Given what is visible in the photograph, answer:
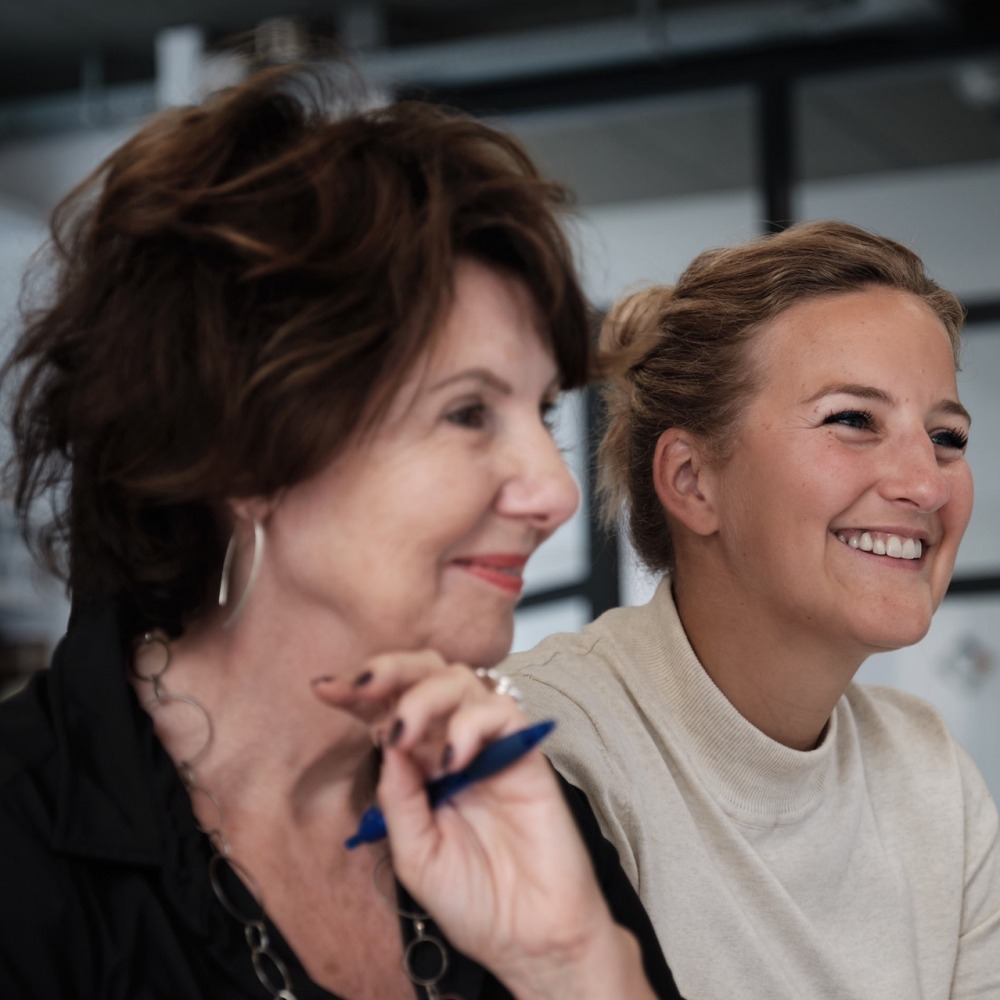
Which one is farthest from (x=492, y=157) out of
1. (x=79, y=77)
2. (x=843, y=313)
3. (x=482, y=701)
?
(x=79, y=77)

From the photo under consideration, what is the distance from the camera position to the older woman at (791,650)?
1.72 meters

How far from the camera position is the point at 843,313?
6.11 feet

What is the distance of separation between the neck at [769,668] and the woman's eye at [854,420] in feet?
0.85

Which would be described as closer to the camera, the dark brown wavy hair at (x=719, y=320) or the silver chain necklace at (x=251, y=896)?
the silver chain necklace at (x=251, y=896)

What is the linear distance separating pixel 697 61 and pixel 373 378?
16.7 feet

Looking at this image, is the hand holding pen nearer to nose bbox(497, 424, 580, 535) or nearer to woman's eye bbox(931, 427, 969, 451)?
nose bbox(497, 424, 580, 535)

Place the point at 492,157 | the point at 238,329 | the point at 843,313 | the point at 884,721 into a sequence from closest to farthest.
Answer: the point at 238,329
the point at 492,157
the point at 843,313
the point at 884,721

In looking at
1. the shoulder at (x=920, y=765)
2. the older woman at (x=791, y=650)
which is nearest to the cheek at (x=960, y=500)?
the older woman at (x=791, y=650)

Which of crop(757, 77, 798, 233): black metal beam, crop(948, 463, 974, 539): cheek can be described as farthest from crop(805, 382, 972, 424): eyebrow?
crop(757, 77, 798, 233): black metal beam

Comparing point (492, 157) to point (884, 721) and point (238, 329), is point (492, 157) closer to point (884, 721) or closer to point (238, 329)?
point (238, 329)

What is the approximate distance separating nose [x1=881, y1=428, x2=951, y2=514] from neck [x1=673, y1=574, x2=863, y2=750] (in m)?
0.21

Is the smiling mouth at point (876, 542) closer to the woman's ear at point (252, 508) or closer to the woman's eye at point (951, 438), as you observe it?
the woman's eye at point (951, 438)

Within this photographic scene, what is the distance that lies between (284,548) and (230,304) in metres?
0.20

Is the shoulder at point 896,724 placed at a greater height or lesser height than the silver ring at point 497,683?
lesser
